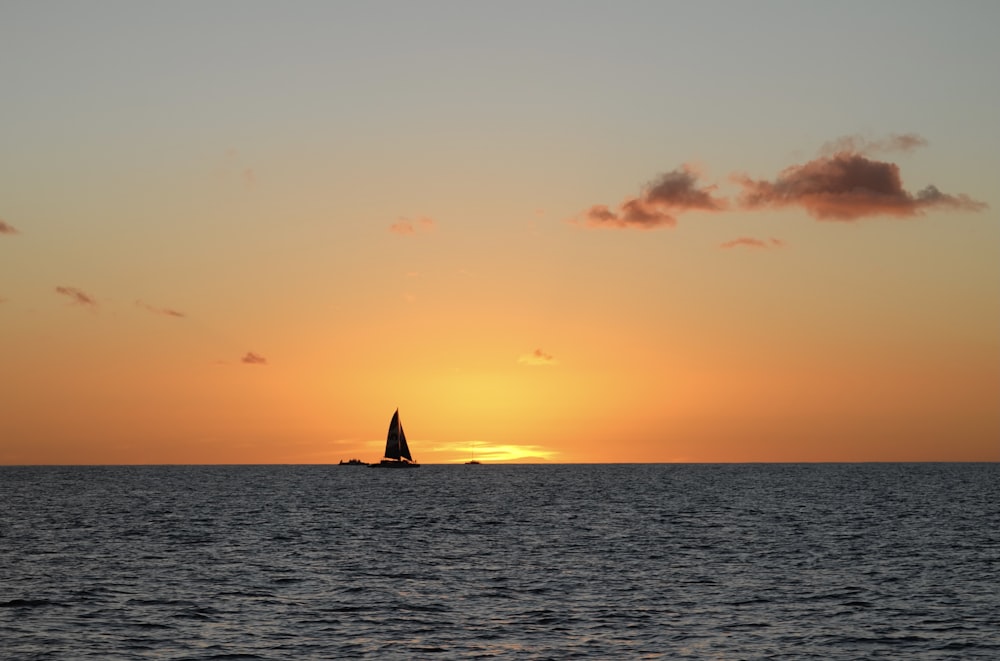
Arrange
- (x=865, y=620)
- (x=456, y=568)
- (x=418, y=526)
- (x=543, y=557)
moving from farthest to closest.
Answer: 1. (x=418, y=526)
2. (x=543, y=557)
3. (x=456, y=568)
4. (x=865, y=620)

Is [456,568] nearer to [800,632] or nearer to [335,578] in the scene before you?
[335,578]

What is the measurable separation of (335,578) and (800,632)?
89.3 feet

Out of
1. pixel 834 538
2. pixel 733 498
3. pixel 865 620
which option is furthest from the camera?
pixel 733 498

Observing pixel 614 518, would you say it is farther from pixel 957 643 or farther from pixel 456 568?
pixel 957 643

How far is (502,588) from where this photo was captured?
55969 mm

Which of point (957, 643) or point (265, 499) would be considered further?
point (265, 499)

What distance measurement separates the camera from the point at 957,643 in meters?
42.0

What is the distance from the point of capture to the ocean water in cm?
4138

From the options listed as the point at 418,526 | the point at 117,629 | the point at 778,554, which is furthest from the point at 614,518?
the point at 117,629

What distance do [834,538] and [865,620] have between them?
41.3 m

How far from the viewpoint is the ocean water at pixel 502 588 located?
4138 cm

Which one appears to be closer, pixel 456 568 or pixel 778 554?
pixel 456 568

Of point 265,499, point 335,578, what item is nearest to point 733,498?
point 265,499

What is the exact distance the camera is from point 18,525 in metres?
103
